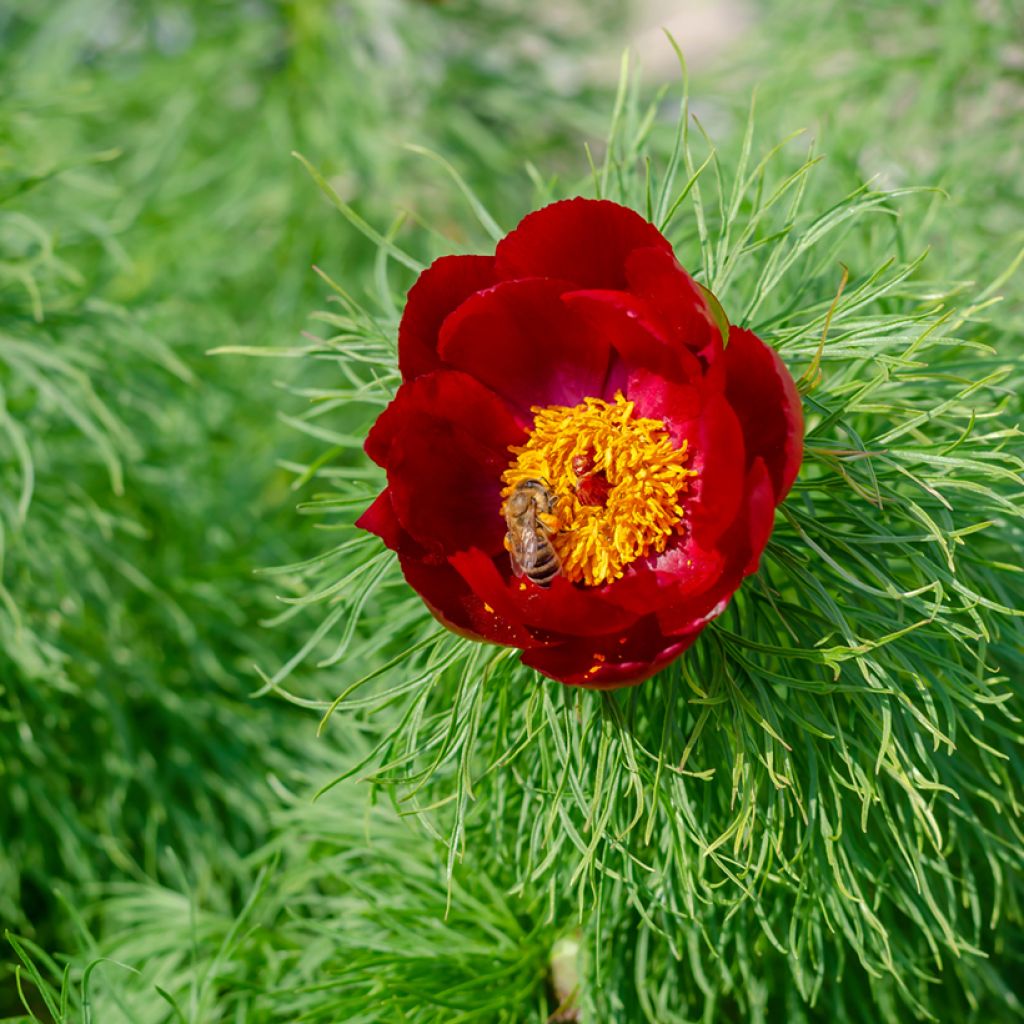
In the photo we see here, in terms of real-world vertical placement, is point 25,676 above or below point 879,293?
below

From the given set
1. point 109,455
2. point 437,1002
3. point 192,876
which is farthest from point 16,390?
point 437,1002

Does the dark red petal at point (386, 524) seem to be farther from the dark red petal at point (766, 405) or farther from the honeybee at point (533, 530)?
the dark red petal at point (766, 405)

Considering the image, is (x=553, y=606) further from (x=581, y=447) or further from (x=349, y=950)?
(x=349, y=950)

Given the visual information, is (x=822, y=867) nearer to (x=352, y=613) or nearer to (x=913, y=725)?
(x=913, y=725)

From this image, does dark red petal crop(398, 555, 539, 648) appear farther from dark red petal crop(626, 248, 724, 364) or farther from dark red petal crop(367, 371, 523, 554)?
dark red petal crop(626, 248, 724, 364)

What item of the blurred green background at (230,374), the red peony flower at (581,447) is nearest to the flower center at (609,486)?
the red peony flower at (581,447)

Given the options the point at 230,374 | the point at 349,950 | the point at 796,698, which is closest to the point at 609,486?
the point at 796,698

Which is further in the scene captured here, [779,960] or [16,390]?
[16,390]
